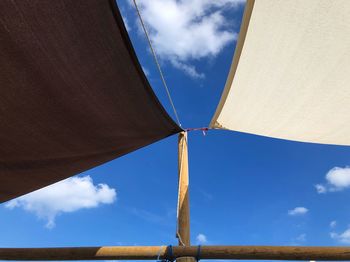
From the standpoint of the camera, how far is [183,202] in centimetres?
253

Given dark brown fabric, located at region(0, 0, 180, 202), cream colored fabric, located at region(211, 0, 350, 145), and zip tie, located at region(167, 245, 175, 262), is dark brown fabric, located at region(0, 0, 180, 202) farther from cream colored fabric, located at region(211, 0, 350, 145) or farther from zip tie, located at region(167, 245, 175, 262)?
zip tie, located at region(167, 245, 175, 262)

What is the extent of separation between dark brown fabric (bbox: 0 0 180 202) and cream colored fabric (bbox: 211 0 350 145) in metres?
0.68

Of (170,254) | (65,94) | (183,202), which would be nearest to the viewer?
(65,94)

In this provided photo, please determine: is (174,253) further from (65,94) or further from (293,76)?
(293,76)

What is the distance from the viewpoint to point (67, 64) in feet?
5.61

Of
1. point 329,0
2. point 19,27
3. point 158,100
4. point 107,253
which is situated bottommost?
point 107,253

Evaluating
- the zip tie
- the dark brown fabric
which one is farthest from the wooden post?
the dark brown fabric

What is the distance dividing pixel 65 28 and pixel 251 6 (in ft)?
3.70

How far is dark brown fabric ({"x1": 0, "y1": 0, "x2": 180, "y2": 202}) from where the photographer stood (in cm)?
148

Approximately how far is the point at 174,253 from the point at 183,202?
445mm

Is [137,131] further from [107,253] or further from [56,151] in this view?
[107,253]

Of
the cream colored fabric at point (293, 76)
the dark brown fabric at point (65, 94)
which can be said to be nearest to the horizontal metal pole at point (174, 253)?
the dark brown fabric at point (65, 94)

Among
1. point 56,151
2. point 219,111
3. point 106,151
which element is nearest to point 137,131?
point 106,151

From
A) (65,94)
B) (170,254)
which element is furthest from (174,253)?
(65,94)
